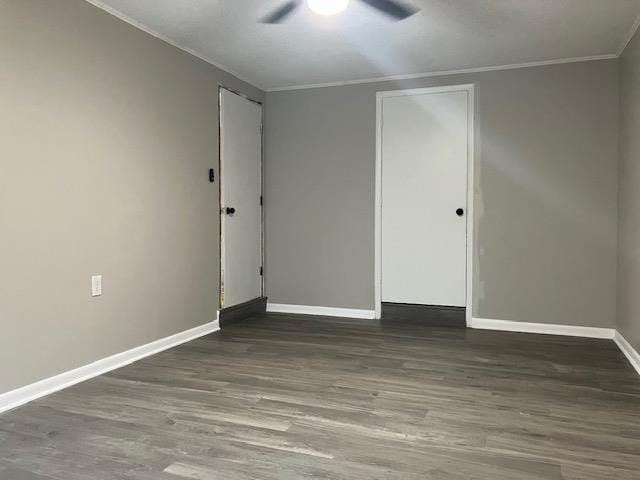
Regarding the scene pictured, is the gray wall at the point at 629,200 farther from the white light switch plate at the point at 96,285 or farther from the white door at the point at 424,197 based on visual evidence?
the white light switch plate at the point at 96,285

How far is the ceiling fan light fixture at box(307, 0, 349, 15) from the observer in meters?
2.77

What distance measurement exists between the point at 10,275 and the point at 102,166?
2.84 ft

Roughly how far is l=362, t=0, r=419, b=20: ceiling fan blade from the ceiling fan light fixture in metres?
0.21

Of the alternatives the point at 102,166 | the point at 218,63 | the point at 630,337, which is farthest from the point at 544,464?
the point at 218,63

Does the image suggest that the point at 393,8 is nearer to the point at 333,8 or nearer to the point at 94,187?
the point at 333,8

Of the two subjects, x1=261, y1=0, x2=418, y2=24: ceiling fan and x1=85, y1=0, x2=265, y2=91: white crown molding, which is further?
x1=85, y1=0, x2=265, y2=91: white crown molding

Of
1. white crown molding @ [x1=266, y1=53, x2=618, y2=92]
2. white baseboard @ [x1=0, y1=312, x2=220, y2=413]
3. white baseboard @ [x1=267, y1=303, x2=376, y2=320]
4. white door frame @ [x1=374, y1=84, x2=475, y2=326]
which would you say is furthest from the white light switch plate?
white crown molding @ [x1=266, y1=53, x2=618, y2=92]

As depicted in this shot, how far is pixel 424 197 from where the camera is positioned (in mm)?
4520

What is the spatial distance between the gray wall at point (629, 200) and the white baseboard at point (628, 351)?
40 mm

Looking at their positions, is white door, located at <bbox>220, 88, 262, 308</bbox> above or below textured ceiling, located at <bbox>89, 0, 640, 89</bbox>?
below

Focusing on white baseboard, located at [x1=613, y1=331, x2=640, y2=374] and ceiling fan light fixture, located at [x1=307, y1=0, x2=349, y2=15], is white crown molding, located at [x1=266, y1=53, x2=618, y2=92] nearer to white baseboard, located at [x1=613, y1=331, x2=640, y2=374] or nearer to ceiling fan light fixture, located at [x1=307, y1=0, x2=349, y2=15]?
ceiling fan light fixture, located at [x1=307, y1=0, x2=349, y2=15]

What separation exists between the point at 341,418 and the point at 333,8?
217 centimetres

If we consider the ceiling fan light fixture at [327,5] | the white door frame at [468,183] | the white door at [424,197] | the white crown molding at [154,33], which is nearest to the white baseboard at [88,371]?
the white door frame at [468,183]

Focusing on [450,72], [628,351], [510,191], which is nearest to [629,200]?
[510,191]
